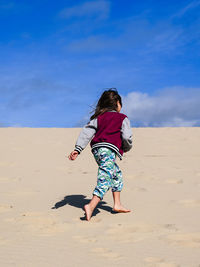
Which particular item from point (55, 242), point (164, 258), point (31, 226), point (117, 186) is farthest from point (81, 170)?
point (164, 258)

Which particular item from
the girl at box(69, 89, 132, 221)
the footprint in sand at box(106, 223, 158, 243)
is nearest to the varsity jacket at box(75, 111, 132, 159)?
the girl at box(69, 89, 132, 221)

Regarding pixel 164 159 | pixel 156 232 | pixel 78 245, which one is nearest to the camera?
pixel 78 245

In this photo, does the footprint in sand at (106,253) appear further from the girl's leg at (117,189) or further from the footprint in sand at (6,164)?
the footprint in sand at (6,164)

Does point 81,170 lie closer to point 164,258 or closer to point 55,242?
point 55,242

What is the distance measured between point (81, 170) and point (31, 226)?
4032mm

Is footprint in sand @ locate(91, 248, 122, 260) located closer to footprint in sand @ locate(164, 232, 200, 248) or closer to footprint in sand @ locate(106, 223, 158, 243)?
footprint in sand @ locate(106, 223, 158, 243)

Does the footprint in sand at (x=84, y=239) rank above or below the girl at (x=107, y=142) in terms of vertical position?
below

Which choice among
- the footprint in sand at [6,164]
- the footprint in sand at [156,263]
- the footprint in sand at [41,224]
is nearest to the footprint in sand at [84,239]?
the footprint in sand at [41,224]

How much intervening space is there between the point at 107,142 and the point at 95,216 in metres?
0.90

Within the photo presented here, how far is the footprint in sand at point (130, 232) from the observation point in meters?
3.23

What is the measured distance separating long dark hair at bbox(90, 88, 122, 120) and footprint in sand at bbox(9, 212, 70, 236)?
133 cm

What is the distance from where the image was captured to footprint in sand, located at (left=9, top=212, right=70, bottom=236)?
11.5ft

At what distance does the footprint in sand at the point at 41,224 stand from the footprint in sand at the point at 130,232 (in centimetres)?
52

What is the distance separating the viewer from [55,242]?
3.14 meters
